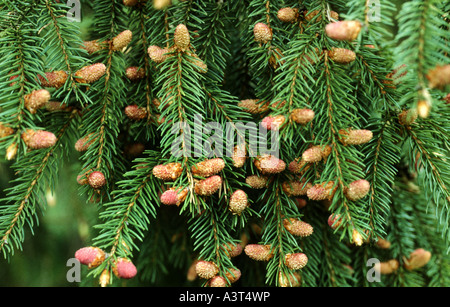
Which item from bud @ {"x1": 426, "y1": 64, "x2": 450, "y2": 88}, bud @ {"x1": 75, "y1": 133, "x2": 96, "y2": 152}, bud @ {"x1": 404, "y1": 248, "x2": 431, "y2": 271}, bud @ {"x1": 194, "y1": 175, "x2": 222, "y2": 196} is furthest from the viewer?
bud @ {"x1": 404, "y1": 248, "x2": 431, "y2": 271}

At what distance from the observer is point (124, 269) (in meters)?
0.50

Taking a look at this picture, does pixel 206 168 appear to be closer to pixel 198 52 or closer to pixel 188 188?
pixel 188 188

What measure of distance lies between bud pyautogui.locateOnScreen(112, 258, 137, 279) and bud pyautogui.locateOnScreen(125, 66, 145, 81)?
1.03ft

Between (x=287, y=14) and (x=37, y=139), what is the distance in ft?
1.37

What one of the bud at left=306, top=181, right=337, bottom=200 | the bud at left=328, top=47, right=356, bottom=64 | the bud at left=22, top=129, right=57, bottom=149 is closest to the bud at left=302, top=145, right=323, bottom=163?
the bud at left=306, top=181, right=337, bottom=200

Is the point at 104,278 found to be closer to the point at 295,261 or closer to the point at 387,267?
the point at 295,261

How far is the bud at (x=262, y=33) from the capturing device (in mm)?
582

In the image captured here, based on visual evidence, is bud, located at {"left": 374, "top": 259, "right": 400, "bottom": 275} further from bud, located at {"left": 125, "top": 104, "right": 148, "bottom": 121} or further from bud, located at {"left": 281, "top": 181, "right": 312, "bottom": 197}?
bud, located at {"left": 125, "top": 104, "right": 148, "bottom": 121}

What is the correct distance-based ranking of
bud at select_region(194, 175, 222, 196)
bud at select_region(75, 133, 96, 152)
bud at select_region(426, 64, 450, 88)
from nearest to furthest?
bud at select_region(426, 64, 450, 88) < bud at select_region(194, 175, 222, 196) < bud at select_region(75, 133, 96, 152)

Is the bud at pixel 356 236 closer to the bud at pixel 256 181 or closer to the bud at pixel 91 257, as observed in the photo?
the bud at pixel 256 181

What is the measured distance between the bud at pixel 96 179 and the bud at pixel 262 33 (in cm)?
32

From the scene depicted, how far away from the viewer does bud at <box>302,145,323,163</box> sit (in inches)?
21.0

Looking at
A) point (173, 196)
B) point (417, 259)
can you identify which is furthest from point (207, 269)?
→ point (417, 259)
